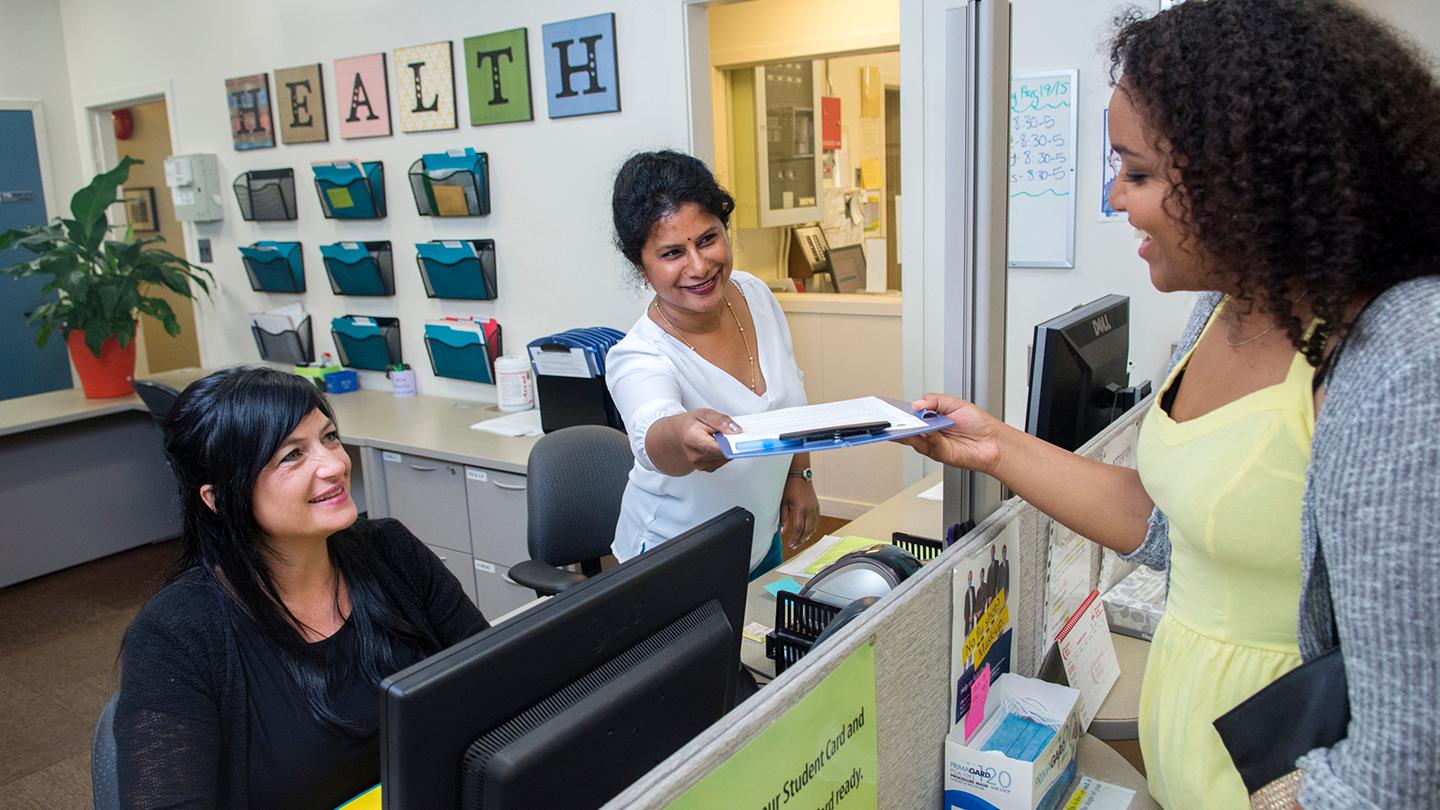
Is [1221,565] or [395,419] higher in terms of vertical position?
[1221,565]

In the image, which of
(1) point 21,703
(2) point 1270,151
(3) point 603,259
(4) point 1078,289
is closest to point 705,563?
(2) point 1270,151

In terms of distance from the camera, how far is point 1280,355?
0.85 meters

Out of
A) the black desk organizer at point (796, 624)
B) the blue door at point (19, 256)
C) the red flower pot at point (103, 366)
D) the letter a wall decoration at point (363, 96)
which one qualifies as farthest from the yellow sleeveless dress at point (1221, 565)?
the blue door at point (19, 256)

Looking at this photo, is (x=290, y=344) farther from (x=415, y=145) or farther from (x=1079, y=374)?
(x=1079, y=374)

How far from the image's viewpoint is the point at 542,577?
219 centimetres

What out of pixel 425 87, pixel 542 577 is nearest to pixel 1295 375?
pixel 542 577

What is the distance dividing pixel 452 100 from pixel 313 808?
10.1 feet

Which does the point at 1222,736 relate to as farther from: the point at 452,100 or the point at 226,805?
the point at 452,100

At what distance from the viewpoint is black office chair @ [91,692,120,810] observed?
1189 mm

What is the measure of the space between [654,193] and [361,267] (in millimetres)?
2898

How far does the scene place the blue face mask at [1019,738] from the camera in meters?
1.05

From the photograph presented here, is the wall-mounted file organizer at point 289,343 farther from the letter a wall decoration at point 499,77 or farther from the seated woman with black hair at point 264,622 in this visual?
the seated woman with black hair at point 264,622

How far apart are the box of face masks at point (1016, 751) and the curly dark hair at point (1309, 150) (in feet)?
1.69

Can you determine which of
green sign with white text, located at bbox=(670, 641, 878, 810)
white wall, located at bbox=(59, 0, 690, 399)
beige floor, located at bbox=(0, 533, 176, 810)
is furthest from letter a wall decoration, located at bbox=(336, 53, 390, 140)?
green sign with white text, located at bbox=(670, 641, 878, 810)
